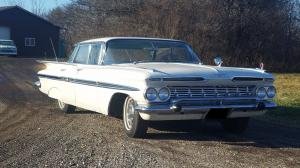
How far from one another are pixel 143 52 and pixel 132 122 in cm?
172

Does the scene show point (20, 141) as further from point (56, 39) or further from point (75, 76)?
point (56, 39)

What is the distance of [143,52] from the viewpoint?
9.52 meters

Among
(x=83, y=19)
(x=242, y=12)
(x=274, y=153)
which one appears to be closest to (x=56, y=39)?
(x=83, y=19)

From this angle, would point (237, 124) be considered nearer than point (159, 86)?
No

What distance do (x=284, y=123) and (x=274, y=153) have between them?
327cm

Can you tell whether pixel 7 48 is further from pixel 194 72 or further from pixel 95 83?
pixel 194 72

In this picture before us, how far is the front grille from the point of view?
7.69 meters

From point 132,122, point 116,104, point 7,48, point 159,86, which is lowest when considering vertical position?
point 7,48

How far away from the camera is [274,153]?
723 cm

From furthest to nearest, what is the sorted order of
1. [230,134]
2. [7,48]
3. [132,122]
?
1. [7,48]
2. [230,134]
3. [132,122]

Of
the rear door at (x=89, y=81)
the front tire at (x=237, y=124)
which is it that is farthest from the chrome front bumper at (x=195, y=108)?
the rear door at (x=89, y=81)

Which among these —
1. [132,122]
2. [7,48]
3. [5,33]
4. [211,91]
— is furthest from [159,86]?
[5,33]

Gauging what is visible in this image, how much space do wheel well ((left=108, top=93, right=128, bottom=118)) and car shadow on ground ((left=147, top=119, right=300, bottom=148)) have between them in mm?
612

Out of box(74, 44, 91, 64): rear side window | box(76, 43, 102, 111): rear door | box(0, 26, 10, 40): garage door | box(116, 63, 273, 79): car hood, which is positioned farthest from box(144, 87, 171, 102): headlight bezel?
box(0, 26, 10, 40): garage door
